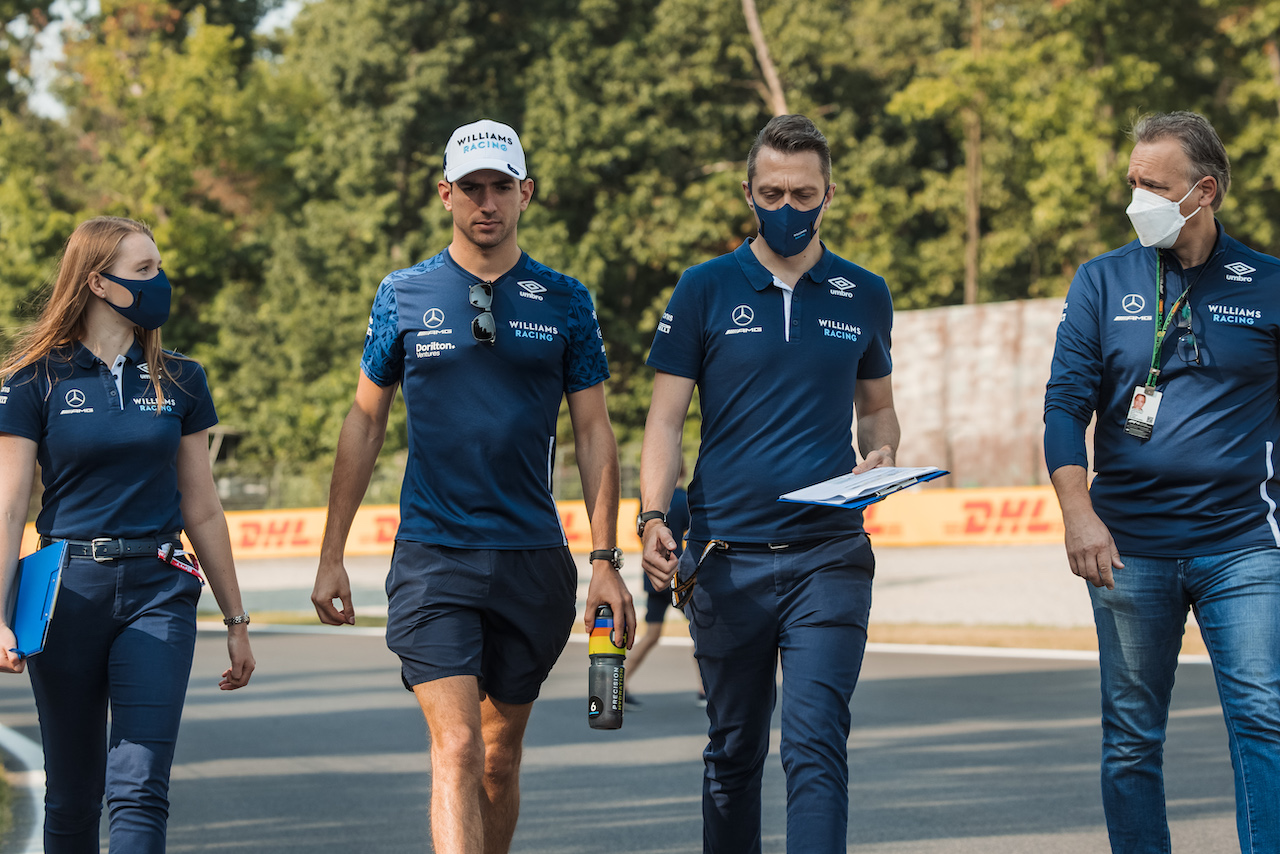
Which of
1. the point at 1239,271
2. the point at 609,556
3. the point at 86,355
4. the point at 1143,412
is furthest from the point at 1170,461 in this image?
the point at 86,355

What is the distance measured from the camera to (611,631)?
454 cm

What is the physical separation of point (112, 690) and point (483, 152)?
6.30 ft

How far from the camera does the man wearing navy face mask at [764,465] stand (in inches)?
177

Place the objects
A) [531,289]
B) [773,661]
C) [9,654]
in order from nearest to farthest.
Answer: [9,654] < [773,661] < [531,289]

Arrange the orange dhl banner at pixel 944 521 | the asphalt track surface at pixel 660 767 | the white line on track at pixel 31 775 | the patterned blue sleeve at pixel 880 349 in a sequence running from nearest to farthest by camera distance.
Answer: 1. the patterned blue sleeve at pixel 880 349
2. the white line on track at pixel 31 775
3. the asphalt track surface at pixel 660 767
4. the orange dhl banner at pixel 944 521

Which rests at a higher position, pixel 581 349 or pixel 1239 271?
pixel 1239 271

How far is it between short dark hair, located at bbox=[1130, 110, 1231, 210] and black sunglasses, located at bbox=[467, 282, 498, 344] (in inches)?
80.5

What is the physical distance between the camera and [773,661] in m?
4.64

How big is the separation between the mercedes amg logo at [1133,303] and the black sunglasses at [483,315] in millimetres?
1888

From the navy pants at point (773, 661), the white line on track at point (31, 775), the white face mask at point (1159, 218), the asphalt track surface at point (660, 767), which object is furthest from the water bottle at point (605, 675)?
the white line on track at point (31, 775)

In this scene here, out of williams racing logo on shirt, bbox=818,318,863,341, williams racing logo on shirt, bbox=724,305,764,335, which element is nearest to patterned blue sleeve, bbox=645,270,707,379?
williams racing logo on shirt, bbox=724,305,764,335

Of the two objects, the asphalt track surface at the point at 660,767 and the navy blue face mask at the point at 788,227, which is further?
the asphalt track surface at the point at 660,767

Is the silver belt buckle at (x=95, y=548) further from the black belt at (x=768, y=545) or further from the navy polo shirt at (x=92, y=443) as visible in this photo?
the black belt at (x=768, y=545)

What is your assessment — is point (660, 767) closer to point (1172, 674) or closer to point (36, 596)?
point (1172, 674)
